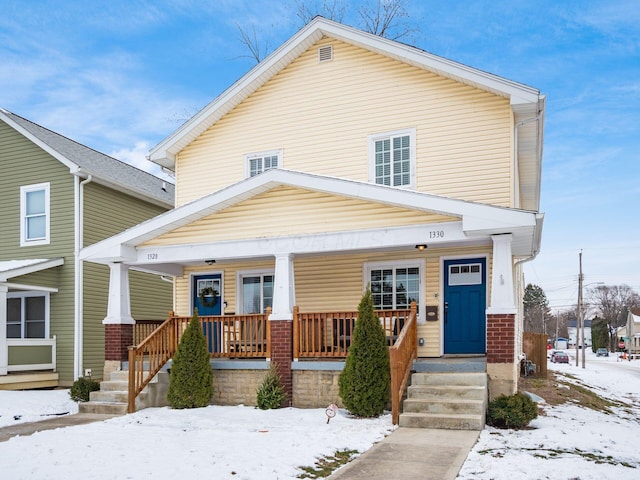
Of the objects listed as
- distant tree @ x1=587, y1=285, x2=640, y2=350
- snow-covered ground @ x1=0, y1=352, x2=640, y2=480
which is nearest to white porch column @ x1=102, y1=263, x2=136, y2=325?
snow-covered ground @ x1=0, y1=352, x2=640, y2=480

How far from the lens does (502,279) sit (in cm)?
1063

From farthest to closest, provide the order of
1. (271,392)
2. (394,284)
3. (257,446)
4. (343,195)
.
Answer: (394,284) < (343,195) < (271,392) < (257,446)

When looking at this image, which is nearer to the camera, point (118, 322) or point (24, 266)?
point (118, 322)

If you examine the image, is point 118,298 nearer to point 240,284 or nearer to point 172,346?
point 172,346

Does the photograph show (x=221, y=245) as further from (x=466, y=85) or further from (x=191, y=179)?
(x=466, y=85)

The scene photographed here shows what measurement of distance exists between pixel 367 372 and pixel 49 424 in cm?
567

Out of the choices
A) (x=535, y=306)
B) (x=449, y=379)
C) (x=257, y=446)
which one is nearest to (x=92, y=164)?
(x=449, y=379)

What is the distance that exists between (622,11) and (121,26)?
53.4 feet

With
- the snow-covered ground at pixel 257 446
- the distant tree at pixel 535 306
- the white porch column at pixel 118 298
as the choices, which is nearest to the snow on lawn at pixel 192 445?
the snow-covered ground at pixel 257 446

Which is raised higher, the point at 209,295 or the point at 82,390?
the point at 209,295

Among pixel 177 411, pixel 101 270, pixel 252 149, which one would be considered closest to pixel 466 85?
pixel 252 149

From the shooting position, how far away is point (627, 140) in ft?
108

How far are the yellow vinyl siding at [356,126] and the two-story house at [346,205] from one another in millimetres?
29

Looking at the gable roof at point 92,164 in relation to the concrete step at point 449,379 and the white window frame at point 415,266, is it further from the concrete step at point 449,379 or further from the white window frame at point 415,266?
the concrete step at point 449,379
